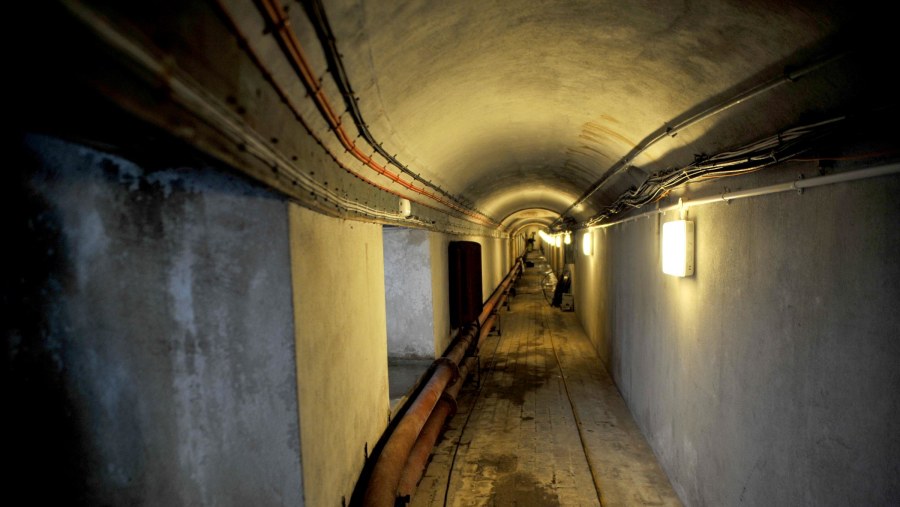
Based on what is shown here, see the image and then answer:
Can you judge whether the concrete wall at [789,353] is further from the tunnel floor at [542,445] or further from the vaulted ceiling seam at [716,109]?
the tunnel floor at [542,445]

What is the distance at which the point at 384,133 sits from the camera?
3.64m

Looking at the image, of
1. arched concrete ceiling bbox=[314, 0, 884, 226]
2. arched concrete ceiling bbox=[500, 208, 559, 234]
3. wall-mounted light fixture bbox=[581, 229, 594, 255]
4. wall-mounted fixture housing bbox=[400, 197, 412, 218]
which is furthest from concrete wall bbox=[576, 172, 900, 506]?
arched concrete ceiling bbox=[500, 208, 559, 234]

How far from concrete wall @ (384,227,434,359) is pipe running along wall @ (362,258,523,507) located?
455 millimetres

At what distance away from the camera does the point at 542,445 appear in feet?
19.1

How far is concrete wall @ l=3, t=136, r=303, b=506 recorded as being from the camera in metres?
2.11

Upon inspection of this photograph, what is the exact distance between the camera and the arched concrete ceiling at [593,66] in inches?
85.9

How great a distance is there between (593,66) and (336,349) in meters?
2.75

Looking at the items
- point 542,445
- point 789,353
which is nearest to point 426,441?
point 542,445

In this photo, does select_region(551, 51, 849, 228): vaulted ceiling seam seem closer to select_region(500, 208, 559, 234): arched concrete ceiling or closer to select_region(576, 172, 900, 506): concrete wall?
select_region(576, 172, 900, 506): concrete wall

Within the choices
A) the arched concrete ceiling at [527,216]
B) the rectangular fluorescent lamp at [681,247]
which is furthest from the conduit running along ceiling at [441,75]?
the arched concrete ceiling at [527,216]

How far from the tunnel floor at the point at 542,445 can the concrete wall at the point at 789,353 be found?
0.70 m

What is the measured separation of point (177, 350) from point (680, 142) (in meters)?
4.00

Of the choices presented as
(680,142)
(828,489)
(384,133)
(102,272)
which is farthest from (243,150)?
(680,142)

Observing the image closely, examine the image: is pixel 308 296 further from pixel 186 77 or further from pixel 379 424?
pixel 379 424
